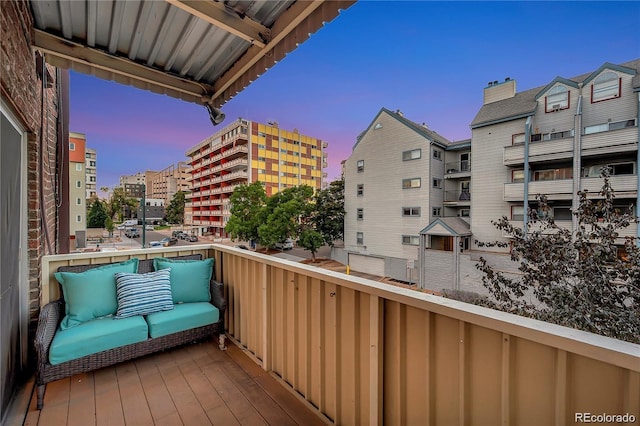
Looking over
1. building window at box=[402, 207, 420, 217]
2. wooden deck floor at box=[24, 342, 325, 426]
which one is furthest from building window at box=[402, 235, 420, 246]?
wooden deck floor at box=[24, 342, 325, 426]

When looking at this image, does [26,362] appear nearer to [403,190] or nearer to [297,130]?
[403,190]

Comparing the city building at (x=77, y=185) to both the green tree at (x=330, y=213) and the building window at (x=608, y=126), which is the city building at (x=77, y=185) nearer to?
the green tree at (x=330, y=213)

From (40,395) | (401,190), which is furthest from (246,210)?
(40,395)

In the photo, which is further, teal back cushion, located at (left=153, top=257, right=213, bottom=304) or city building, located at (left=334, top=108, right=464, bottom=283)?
city building, located at (left=334, top=108, right=464, bottom=283)

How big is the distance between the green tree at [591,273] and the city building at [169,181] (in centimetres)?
2497

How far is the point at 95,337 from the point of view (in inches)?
67.6

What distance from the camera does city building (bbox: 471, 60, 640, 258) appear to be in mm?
5586

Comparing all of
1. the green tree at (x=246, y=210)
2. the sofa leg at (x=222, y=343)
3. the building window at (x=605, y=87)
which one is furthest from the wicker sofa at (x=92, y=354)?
the green tree at (x=246, y=210)

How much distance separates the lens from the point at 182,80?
2.46 m

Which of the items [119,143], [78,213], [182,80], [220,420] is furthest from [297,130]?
[220,420]

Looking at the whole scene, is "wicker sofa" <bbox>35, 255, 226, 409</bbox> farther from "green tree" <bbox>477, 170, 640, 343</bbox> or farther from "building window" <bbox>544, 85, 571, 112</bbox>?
"building window" <bbox>544, 85, 571, 112</bbox>

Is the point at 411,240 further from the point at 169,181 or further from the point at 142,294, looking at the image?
the point at 169,181

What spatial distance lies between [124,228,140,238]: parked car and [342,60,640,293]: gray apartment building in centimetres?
979

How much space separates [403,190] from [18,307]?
11.5 meters
